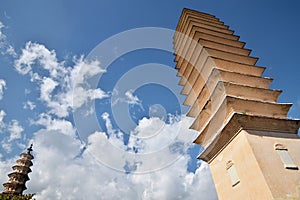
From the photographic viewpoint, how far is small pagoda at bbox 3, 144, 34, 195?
85.7 ft

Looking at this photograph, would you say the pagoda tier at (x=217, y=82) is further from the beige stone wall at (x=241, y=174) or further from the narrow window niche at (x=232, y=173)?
the narrow window niche at (x=232, y=173)

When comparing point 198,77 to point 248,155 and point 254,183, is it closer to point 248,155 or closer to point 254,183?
point 248,155

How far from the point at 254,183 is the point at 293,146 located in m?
3.19

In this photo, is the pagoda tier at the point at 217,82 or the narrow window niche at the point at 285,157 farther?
the pagoda tier at the point at 217,82

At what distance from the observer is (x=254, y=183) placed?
9.55 metres

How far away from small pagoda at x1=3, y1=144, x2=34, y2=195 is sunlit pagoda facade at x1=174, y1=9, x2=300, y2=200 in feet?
76.0

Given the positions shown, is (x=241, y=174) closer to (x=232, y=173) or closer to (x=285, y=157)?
(x=232, y=173)

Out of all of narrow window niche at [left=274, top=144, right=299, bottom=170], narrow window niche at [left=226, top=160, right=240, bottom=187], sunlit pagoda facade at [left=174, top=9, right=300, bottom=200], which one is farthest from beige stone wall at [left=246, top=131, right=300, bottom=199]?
narrow window niche at [left=226, top=160, right=240, bottom=187]

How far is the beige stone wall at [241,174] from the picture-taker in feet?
30.7

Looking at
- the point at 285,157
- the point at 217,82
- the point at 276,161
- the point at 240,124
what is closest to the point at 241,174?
the point at 276,161

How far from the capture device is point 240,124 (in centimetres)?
1087

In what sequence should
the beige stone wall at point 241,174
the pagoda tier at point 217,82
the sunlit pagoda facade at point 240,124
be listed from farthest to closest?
the pagoda tier at point 217,82, the sunlit pagoda facade at point 240,124, the beige stone wall at point 241,174

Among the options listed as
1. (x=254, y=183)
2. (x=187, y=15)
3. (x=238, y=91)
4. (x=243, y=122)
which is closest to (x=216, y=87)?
(x=238, y=91)

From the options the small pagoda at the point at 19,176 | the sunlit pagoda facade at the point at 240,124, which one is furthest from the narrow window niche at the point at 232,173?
the small pagoda at the point at 19,176
